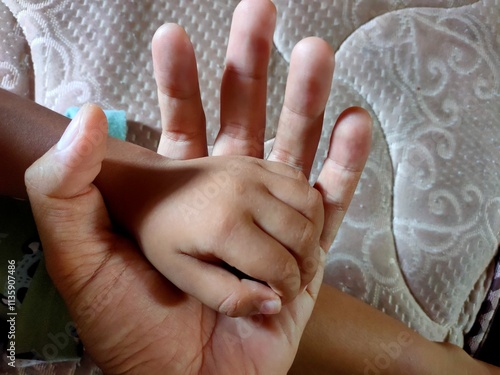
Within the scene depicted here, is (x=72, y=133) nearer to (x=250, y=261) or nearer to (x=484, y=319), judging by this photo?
(x=250, y=261)

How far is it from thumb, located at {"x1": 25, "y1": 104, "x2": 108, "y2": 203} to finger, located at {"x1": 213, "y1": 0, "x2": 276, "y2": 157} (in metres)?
0.21

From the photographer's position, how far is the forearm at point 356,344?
25.4 inches

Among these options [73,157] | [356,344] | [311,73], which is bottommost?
[356,344]

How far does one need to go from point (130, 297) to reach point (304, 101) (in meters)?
0.28

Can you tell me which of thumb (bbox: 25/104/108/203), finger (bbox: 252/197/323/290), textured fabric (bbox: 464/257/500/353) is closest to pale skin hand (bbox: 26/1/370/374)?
thumb (bbox: 25/104/108/203)

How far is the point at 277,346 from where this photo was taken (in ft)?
1.75

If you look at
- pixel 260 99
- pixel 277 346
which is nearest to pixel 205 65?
pixel 260 99

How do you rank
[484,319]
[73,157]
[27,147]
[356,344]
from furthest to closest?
[484,319]
[356,344]
[27,147]
[73,157]

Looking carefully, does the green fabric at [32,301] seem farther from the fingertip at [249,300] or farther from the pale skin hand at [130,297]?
the fingertip at [249,300]

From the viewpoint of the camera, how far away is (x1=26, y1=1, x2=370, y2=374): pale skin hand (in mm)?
434

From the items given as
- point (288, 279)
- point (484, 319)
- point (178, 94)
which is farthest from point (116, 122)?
point (484, 319)

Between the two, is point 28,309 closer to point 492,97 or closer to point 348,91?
point 348,91

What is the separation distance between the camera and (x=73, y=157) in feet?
1.33

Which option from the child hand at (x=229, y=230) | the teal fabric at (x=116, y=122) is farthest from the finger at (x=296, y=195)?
the teal fabric at (x=116, y=122)
